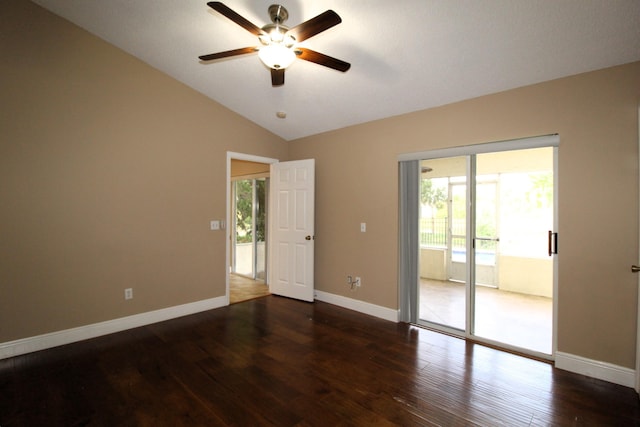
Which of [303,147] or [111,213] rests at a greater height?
[303,147]

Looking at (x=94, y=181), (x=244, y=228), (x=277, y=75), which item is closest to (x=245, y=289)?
(x=244, y=228)

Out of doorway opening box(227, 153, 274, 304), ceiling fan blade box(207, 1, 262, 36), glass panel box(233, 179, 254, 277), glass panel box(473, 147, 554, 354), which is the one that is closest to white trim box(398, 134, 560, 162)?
glass panel box(473, 147, 554, 354)

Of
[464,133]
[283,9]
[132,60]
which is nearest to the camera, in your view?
[283,9]

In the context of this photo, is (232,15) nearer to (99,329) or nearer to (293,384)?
(293,384)

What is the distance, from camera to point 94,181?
313 centimetres

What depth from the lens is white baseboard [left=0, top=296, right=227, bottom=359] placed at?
8.90ft

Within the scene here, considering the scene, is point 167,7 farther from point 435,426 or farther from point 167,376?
point 435,426

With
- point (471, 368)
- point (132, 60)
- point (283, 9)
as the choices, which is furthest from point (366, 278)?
point (132, 60)

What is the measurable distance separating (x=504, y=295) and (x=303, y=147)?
3890 mm

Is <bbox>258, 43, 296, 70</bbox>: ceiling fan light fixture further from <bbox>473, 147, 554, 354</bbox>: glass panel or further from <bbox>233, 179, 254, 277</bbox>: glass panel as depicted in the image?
<bbox>233, 179, 254, 277</bbox>: glass panel

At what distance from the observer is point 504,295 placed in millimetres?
4387

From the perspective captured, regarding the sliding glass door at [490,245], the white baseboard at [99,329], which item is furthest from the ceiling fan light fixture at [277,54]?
the white baseboard at [99,329]

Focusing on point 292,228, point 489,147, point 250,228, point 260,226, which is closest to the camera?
point 489,147

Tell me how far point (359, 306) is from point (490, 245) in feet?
6.00
